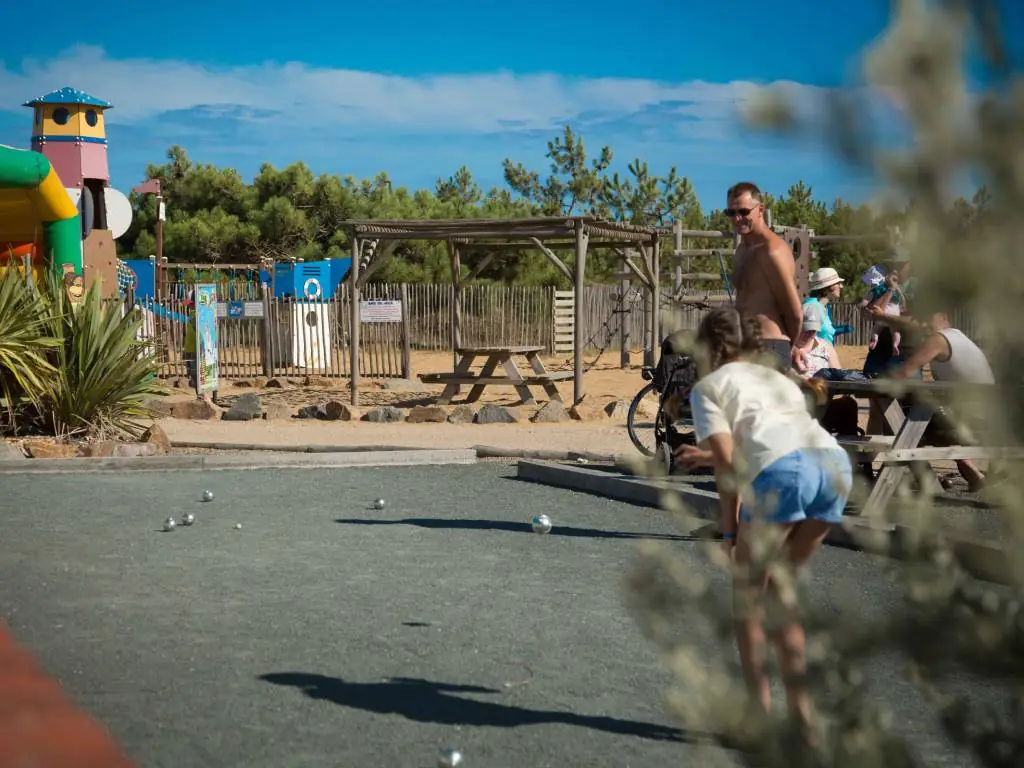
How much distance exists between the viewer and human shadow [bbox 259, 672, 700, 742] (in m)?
4.38

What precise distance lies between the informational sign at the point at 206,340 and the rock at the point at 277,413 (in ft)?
7.33

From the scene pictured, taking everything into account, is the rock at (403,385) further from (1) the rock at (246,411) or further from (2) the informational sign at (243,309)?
(1) the rock at (246,411)

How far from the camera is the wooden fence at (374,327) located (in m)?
26.0

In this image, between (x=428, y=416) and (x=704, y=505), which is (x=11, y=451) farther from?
(x=704, y=505)

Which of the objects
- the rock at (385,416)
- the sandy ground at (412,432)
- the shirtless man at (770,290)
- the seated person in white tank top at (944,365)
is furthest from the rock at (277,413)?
the shirtless man at (770,290)

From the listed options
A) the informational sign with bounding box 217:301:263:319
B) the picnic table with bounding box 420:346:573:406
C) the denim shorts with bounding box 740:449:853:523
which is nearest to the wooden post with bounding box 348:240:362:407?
the picnic table with bounding box 420:346:573:406

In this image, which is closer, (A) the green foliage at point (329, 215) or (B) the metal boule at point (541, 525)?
(B) the metal boule at point (541, 525)

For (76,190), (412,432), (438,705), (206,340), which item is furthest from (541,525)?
(76,190)

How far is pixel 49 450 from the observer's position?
40.9 feet

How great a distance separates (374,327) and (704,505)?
61.5 ft

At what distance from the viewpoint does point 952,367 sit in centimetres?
765

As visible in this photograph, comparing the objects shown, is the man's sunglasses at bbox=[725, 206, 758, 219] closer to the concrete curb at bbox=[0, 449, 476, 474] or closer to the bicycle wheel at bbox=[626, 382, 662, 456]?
the bicycle wheel at bbox=[626, 382, 662, 456]

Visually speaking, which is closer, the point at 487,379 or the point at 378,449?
the point at 378,449

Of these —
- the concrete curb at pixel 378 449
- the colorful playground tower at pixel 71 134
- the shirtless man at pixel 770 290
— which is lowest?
the concrete curb at pixel 378 449
